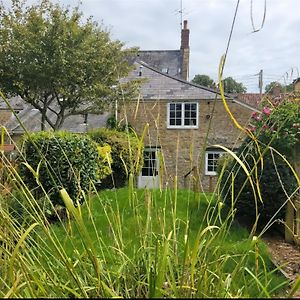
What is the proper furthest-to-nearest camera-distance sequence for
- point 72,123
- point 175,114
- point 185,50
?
1. point 185,50
2. point 72,123
3. point 175,114

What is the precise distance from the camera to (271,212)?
20.3ft

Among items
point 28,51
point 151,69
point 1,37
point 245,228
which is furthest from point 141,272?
point 151,69

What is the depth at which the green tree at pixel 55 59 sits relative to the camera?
18.1 meters

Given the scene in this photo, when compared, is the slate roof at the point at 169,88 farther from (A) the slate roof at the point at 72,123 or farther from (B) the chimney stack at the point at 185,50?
(B) the chimney stack at the point at 185,50

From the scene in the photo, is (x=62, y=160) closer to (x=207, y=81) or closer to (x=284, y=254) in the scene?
(x=284, y=254)

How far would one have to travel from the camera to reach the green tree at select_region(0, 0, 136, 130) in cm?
1809

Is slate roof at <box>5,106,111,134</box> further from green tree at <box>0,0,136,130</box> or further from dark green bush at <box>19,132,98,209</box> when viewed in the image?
dark green bush at <box>19,132,98,209</box>

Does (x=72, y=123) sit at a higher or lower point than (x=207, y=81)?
lower

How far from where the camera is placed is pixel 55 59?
18.0 metres

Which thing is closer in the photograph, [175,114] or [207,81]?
[207,81]

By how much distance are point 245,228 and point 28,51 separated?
14336mm

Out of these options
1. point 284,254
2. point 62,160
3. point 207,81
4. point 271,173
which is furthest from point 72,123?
point 207,81

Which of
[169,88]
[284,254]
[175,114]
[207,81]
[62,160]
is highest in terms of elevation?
[169,88]

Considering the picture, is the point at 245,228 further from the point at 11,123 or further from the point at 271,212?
the point at 11,123
